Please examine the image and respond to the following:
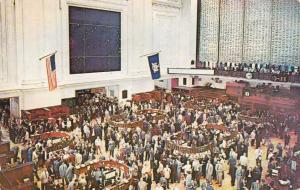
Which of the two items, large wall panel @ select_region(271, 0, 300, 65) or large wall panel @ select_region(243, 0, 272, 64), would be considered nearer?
large wall panel @ select_region(271, 0, 300, 65)

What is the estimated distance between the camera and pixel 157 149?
15.2m

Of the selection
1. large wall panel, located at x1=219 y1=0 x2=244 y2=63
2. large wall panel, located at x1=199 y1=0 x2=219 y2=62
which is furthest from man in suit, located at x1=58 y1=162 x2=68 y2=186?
large wall panel, located at x1=199 y1=0 x2=219 y2=62

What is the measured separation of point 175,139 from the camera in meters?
16.9

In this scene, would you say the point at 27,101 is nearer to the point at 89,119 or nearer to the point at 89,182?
the point at 89,119

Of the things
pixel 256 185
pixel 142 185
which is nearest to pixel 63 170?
pixel 142 185

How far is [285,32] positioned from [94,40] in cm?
1517

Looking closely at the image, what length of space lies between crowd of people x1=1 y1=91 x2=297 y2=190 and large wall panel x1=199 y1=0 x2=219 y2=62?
36.3ft

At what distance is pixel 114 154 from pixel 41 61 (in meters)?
10.5

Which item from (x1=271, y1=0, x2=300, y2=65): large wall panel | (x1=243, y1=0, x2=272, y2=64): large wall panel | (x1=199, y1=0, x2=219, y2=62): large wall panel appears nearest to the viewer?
(x1=271, y1=0, x2=300, y2=65): large wall panel

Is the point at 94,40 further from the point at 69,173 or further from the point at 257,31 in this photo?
the point at 69,173

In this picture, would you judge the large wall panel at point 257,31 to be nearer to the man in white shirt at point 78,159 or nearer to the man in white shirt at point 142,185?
the man in white shirt at point 78,159

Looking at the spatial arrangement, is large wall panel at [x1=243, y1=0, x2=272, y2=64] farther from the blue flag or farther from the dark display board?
the blue flag

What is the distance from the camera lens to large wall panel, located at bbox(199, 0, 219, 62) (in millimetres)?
33188

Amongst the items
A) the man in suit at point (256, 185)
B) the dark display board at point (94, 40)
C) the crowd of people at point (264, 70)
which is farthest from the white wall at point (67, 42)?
the man in suit at point (256, 185)
